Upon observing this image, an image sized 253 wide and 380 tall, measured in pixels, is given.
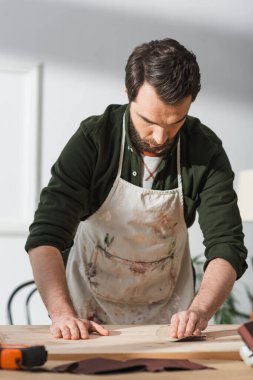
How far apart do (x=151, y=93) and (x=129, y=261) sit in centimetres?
56

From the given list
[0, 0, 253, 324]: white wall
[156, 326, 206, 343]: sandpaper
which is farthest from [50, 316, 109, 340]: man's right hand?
[0, 0, 253, 324]: white wall

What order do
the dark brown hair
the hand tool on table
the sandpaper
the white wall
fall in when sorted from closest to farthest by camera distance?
the hand tool on table
the sandpaper
the dark brown hair
the white wall

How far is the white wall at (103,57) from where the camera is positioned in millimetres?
4328

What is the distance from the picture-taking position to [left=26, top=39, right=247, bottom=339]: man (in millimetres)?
2053

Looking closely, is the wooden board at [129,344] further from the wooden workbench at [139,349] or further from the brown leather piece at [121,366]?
the brown leather piece at [121,366]

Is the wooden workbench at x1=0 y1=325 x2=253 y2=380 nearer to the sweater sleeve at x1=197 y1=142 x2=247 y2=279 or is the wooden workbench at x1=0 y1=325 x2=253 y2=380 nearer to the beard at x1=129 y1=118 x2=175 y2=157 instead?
the sweater sleeve at x1=197 y1=142 x2=247 y2=279

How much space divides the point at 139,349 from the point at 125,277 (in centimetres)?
75

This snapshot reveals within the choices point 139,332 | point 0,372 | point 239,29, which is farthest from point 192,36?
point 0,372

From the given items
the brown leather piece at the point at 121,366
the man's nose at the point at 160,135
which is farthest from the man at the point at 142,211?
the brown leather piece at the point at 121,366

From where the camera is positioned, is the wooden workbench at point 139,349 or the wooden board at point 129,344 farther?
the wooden board at point 129,344

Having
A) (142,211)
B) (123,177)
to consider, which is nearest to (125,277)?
(142,211)

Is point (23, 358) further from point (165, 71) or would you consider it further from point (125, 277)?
point (125, 277)

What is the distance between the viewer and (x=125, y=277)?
240 centimetres

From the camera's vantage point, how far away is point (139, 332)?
A: 1907 mm
